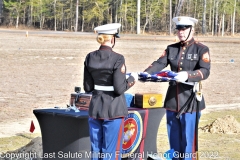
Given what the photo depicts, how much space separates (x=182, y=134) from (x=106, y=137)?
814 mm

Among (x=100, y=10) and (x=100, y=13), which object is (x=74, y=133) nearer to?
(x=100, y=13)

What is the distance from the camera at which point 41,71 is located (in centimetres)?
1908

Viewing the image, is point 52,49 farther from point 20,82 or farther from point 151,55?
point 20,82

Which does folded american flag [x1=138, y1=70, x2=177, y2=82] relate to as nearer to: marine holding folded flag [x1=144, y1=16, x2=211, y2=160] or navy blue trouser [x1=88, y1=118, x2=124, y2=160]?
marine holding folded flag [x1=144, y1=16, x2=211, y2=160]

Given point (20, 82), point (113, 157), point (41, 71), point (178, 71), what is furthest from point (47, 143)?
point (41, 71)

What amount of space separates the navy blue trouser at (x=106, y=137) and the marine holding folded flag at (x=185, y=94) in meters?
0.61

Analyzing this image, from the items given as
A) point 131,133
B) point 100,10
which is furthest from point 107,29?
point 100,10

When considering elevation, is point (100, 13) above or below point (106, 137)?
above

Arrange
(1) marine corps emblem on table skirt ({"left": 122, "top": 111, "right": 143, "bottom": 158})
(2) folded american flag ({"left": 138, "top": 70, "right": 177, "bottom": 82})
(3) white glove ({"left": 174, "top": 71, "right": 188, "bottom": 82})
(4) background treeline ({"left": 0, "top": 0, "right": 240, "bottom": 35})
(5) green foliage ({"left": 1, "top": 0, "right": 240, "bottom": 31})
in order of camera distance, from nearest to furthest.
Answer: (3) white glove ({"left": 174, "top": 71, "right": 188, "bottom": 82}) < (2) folded american flag ({"left": 138, "top": 70, "right": 177, "bottom": 82}) < (1) marine corps emblem on table skirt ({"left": 122, "top": 111, "right": 143, "bottom": 158}) < (4) background treeline ({"left": 0, "top": 0, "right": 240, "bottom": 35}) < (5) green foliage ({"left": 1, "top": 0, "right": 240, "bottom": 31})

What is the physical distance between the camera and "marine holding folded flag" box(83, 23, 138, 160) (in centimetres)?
545

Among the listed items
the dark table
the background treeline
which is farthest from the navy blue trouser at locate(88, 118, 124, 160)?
the background treeline

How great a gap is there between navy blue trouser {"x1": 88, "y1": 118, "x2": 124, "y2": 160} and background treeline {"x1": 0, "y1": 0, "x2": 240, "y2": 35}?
249 feet

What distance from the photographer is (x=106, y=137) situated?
5512mm

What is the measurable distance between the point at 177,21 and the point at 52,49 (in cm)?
2278
